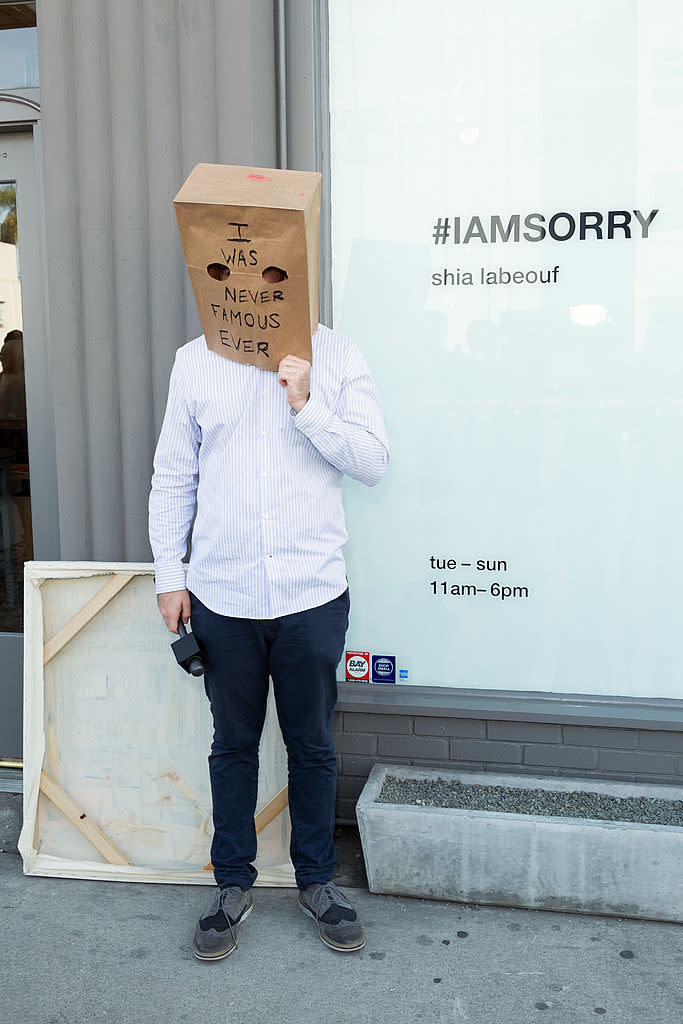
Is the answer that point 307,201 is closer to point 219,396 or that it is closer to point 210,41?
point 219,396

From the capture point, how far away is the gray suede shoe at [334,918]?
2576 millimetres

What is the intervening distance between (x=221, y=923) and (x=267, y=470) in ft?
4.30

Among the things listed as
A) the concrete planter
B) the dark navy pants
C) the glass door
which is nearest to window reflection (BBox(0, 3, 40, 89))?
the glass door

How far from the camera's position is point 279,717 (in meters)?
2.68

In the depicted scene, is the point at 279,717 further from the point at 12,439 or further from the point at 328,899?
the point at 12,439

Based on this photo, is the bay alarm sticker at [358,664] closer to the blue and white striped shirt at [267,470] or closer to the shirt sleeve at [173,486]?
the blue and white striped shirt at [267,470]

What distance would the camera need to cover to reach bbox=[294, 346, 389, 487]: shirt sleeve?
2402mm

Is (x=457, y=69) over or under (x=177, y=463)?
over

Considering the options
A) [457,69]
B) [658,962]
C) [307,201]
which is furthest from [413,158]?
[658,962]

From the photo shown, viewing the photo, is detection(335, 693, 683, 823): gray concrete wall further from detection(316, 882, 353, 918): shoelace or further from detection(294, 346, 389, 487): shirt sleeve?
detection(294, 346, 389, 487): shirt sleeve

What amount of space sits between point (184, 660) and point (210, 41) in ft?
6.62

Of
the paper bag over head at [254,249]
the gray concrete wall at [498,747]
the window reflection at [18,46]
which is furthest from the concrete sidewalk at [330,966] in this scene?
the window reflection at [18,46]

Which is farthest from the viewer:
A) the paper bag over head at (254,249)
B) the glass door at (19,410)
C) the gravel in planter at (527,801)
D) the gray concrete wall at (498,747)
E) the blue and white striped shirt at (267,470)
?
the glass door at (19,410)

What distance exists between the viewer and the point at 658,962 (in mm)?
2520
